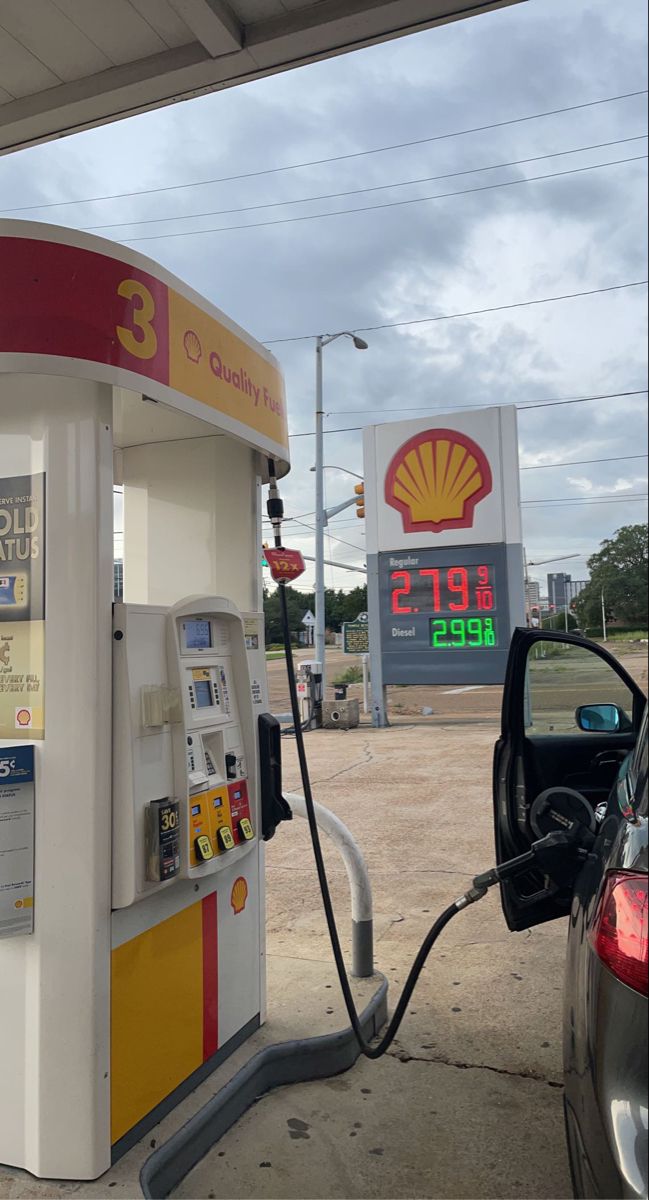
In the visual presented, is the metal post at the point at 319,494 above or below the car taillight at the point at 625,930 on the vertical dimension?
above

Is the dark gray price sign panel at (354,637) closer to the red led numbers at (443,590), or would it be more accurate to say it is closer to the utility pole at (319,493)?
the utility pole at (319,493)

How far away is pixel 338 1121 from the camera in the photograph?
2.78m

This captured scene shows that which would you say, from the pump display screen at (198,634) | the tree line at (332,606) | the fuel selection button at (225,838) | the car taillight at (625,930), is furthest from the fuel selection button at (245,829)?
the tree line at (332,606)

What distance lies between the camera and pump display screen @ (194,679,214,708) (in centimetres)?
287

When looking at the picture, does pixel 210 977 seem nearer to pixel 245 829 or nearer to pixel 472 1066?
pixel 245 829

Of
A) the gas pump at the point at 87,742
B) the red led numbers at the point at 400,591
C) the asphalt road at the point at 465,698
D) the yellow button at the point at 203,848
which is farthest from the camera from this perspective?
the red led numbers at the point at 400,591

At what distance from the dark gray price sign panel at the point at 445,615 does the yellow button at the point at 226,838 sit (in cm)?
1120

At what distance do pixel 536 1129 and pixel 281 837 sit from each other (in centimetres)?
432

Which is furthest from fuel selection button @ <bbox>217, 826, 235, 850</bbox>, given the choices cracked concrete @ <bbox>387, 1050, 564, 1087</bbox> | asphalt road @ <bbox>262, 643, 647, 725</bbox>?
asphalt road @ <bbox>262, 643, 647, 725</bbox>

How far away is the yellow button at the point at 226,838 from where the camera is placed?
2.87 m

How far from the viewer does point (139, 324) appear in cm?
253

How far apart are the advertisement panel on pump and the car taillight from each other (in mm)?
12303

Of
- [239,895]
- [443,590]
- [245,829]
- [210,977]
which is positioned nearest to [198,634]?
[245,829]

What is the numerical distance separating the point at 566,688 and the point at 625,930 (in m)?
2.60
